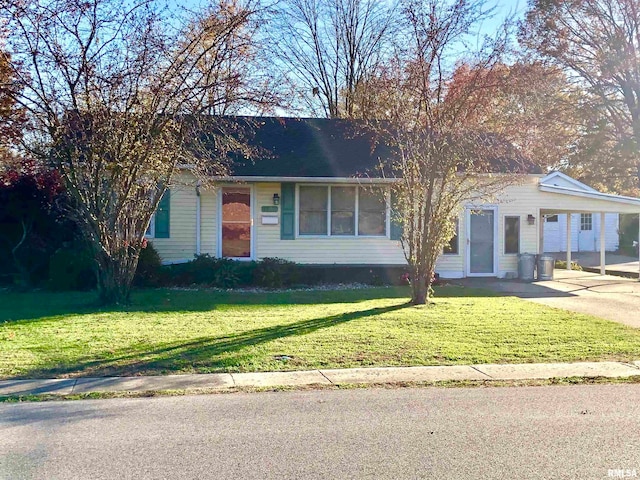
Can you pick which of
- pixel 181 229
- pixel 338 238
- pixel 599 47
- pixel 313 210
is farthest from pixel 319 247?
pixel 599 47

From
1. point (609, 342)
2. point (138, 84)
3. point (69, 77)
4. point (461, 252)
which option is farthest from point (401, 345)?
point (461, 252)

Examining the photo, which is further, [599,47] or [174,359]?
[599,47]

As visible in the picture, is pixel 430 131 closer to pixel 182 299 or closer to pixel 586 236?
pixel 182 299

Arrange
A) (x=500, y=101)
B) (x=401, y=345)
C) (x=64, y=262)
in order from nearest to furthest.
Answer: (x=401, y=345), (x=500, y=101), (x=64, y=262)

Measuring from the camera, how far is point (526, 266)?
760 inches

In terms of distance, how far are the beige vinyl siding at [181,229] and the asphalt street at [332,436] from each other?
37.3ft

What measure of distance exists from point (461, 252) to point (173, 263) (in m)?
8.42

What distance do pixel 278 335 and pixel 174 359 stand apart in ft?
6.80

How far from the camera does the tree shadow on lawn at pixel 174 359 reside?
805 centimetres

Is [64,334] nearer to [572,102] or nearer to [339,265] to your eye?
[339,265]

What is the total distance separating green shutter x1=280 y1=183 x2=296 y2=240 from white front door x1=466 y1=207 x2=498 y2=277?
5.34 m

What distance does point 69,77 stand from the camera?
1153cm

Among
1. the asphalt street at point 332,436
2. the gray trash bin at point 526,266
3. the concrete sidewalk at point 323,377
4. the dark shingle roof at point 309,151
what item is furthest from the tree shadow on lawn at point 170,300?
the asphalt street at point 332,436

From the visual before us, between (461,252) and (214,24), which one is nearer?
(214,24)
